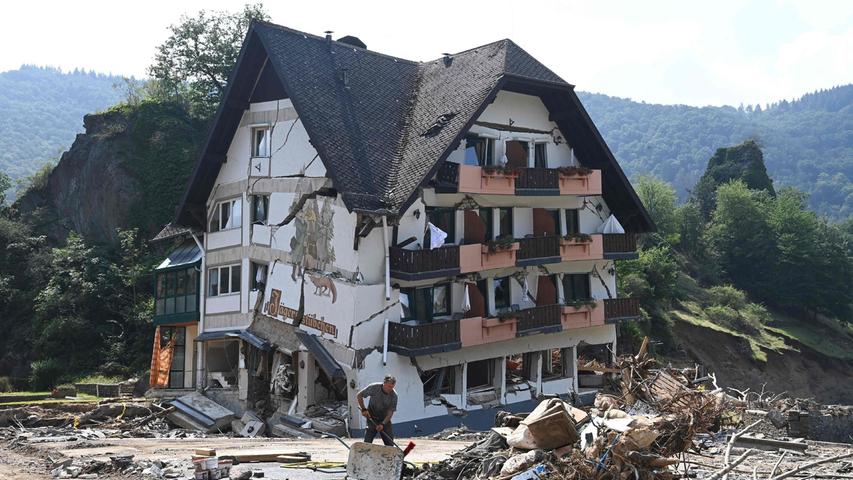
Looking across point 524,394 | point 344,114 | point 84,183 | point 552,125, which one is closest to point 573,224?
point 552,125

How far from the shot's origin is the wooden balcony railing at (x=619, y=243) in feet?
122

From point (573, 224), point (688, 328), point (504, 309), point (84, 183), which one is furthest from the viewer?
point (688, 328)

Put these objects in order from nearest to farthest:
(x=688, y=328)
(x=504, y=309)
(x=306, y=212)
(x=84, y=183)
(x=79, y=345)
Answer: (x=306, y=212), (x=504, y=309), (x=79, y=345), (x=84, y=183), (x=688, y=328)

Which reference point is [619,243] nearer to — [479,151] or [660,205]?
[479,151]

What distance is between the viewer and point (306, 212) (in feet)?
105

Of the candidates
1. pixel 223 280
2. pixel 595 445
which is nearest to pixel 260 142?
pixel 223 280

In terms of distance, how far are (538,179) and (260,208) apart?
10239mm

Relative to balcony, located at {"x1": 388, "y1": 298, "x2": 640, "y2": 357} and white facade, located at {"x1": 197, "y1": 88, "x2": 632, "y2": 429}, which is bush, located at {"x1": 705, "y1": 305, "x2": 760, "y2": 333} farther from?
balcony, located at {"x1": 388, "y1": 298, "x2": 640, "y2": 357}

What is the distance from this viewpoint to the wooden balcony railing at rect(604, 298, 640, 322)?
37.3 meters

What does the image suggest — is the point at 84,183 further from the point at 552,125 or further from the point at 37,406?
the point at 552,125

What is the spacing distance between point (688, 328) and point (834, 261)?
72.6ft

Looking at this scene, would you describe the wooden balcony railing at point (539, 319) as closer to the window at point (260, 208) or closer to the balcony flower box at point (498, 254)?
the balcony flower box at point (498, 254)

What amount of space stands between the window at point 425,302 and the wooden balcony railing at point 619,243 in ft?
25.2

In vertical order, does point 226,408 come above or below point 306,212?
below
